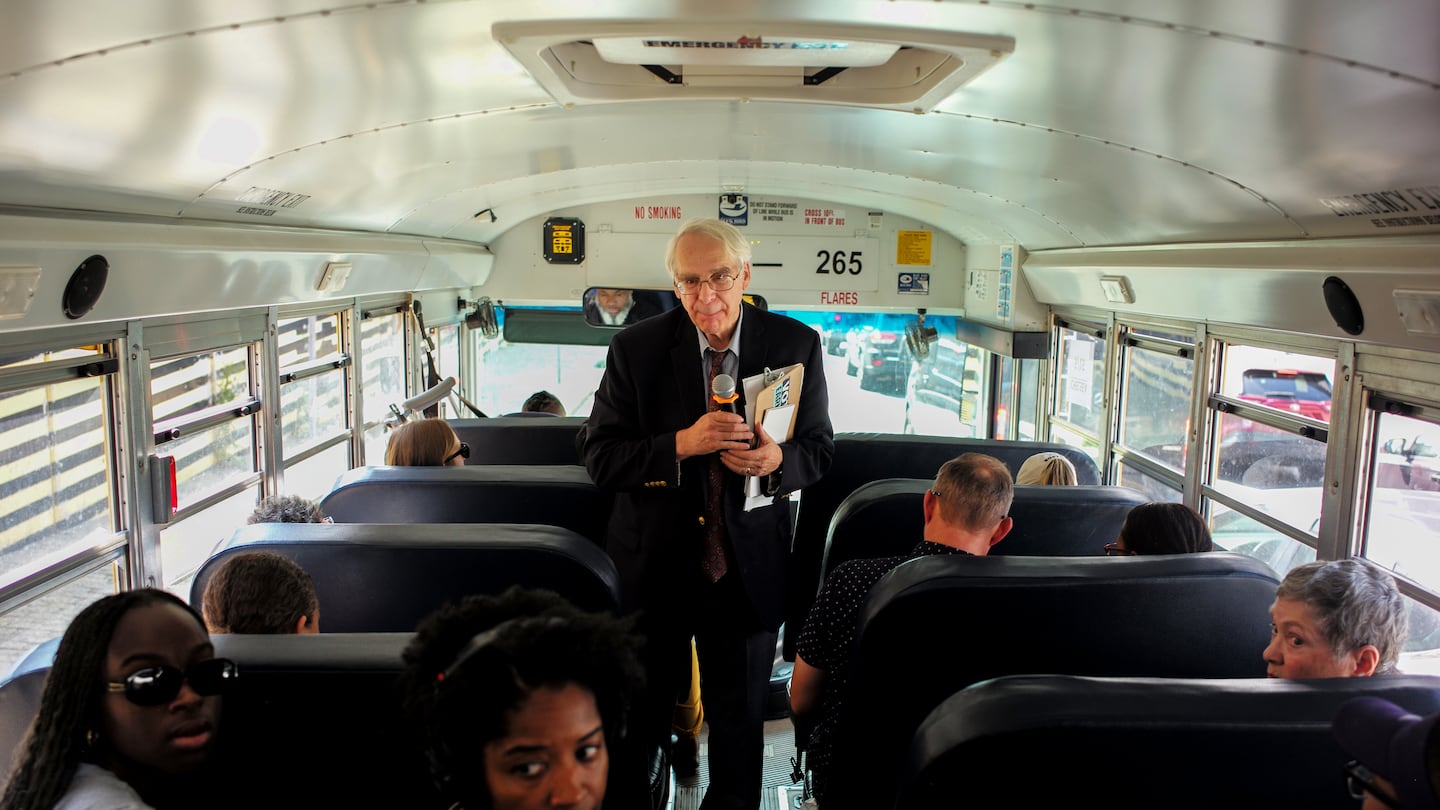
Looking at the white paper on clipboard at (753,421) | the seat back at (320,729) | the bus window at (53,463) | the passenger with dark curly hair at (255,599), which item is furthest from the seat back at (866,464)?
the bus window at (53,463)

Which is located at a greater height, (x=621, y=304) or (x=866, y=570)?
(x=621, y=304)

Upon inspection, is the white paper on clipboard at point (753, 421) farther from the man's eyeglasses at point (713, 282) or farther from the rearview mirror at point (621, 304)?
the rearview mirror at point (621, 304)

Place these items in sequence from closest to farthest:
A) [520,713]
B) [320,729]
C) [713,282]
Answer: [520,713]
[320,729]
[713,282]

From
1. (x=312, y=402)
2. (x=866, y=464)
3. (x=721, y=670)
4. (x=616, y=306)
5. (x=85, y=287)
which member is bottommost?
(x=721, y=670)

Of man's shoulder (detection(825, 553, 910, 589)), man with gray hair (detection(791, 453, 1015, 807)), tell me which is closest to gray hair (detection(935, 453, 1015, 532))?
man with gray hair (detection(791, 453, 1015, 807))

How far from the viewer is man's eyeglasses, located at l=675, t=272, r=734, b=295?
256 centimetres

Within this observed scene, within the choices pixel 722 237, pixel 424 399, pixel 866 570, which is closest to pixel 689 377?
pixel 722 237

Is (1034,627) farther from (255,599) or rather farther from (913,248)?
(913,248)

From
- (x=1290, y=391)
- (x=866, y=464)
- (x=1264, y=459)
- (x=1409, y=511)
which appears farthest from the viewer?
(x=866, y=464)

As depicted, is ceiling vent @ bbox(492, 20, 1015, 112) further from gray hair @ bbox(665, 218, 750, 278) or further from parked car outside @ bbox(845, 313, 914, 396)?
parked car outside @ bbox(845, 313, 914, 396)

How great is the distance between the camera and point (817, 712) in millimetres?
2582

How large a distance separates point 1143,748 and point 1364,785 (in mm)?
311

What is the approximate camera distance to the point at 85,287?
2938 millimetres

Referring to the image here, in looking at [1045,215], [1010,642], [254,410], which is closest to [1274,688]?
[1010,642]
